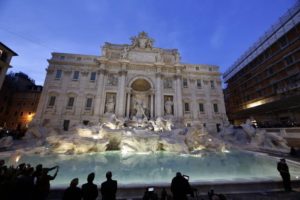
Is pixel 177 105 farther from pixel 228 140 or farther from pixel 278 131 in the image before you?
pixel 278 131

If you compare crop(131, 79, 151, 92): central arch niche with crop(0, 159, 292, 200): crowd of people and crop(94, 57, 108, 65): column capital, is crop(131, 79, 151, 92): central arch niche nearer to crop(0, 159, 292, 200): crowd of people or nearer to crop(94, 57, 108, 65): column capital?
crop(94, 57, 108, 65): column capital

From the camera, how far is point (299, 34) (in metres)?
19.8

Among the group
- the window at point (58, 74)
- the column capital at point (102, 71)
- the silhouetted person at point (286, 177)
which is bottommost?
the silhouetted person at point (286, 177)

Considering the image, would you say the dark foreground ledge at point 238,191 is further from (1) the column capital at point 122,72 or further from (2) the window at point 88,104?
(1) the column capital at point 122,72

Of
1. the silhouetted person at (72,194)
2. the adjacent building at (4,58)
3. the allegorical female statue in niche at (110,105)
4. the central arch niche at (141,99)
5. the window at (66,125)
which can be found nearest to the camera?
the silhouetted person at (72,194)

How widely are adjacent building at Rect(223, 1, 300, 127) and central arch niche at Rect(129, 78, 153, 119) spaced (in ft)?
59.1

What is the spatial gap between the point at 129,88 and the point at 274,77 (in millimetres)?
25375

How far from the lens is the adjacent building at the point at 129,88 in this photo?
68.3ft

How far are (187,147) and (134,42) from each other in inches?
810

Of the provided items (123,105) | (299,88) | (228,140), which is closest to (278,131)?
(228,140)

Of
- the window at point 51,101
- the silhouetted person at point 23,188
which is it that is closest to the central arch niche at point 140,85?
the window at point 51,101

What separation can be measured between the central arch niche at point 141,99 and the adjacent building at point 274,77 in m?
18.0

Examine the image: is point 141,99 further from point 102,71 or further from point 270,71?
point 270,71

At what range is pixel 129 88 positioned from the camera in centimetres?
2242
